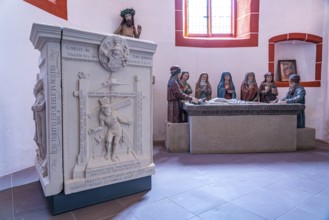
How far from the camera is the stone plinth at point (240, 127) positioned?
4.30 meters

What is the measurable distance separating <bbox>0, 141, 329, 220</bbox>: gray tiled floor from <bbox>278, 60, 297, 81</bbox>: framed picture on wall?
11.9 ft

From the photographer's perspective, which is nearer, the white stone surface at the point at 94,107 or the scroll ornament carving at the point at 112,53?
the white stone surface at the point at 94,107

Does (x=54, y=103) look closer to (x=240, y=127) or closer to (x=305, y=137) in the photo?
(x=240, y=127)

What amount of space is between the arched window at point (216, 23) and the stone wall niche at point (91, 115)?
4.23 metres

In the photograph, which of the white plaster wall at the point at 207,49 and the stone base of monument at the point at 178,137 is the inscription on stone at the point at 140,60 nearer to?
the stone base of monument at the point at 178,137

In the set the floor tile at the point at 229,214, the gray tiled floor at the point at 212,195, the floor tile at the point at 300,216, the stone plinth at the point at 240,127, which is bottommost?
the gray tiled floor at the point at 212,195

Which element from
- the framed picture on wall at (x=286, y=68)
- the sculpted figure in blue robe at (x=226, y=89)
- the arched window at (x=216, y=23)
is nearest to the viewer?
the sculpted figure in blue robe at (x=226, y=89)

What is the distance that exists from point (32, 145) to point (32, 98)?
2.55 ft

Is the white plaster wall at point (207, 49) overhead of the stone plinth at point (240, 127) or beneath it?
overhead

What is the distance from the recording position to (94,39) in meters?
2.08

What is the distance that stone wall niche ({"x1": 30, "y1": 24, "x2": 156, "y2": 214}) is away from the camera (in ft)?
6.40

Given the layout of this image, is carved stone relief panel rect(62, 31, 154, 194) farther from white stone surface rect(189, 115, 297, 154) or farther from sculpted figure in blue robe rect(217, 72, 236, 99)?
sculpted figure in blue robe rect(217, 72, 236, 99)

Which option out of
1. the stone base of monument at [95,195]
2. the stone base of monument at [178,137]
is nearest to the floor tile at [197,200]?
the stone base of monument at [95,195]

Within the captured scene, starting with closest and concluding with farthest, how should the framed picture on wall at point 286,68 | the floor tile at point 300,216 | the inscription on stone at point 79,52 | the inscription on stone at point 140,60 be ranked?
the floor tile at point 300,216, the inscription on stone at point 79,52, the inscription on stone at point 140,60, the framed picture on wall at point 286,68
